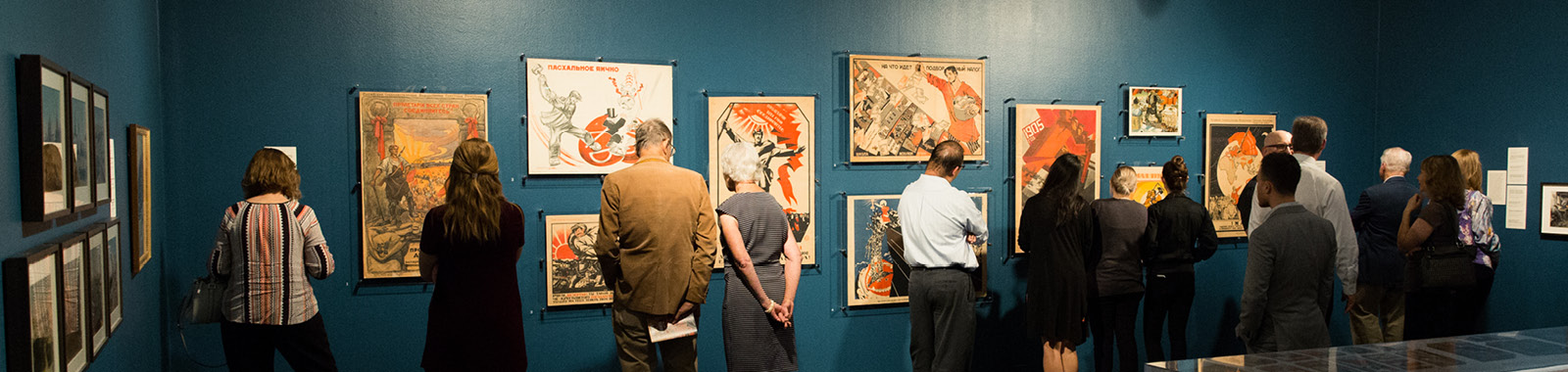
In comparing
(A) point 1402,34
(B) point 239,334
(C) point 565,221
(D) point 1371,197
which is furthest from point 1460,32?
(B) point 239,334

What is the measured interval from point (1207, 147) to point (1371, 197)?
3.11ft

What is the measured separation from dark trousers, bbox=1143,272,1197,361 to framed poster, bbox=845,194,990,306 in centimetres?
137

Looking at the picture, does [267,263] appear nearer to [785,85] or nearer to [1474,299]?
[785,85]

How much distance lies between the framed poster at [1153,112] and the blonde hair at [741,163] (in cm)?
295

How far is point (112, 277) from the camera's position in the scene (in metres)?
2.54

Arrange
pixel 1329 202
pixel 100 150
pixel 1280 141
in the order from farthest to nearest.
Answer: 1. pixel 1280 141
2. pixel 1329 202
3. pixel 100 150

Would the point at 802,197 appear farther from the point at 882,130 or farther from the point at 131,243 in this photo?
the point at 131,243

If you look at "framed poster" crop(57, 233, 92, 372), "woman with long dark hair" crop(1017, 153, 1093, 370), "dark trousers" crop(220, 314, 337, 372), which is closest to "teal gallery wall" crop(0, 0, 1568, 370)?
"dark trousers" crop(220, 314, 337, 372)

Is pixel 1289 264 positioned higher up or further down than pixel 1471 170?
further down

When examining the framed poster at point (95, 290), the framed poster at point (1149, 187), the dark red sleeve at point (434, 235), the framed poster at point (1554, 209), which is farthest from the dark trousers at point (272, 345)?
the framed poster at point (1554, 209)

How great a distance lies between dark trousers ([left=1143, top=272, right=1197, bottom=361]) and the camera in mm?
4750

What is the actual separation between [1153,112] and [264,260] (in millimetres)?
4980

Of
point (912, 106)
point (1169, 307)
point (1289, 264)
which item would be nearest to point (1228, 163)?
point (1169, 307)

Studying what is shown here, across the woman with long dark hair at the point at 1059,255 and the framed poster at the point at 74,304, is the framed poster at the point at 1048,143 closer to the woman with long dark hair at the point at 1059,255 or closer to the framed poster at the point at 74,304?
the woman with long dark hair at the point at 1059,255
